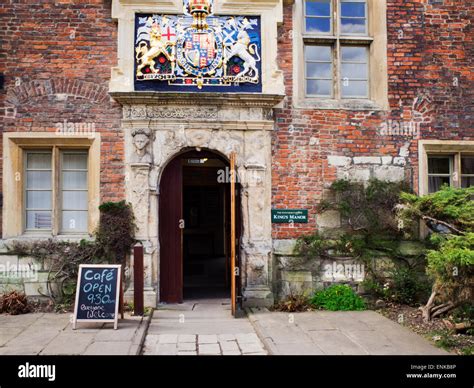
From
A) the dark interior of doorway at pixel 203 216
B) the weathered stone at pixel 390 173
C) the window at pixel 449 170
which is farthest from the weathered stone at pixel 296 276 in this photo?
the dark interior of doorway at pixel 203 216

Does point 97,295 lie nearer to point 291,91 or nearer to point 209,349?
point 209,349

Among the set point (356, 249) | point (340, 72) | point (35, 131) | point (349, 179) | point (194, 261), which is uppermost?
point (340, 72)

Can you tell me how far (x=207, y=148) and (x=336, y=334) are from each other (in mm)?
3876

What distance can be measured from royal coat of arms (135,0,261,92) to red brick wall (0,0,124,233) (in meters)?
0.63

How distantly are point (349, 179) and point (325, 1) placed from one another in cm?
352

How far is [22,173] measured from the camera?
826cm

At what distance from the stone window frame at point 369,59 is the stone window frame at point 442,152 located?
1098 mm

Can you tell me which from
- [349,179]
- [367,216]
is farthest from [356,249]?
[349,179]

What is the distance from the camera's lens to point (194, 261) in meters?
15.0

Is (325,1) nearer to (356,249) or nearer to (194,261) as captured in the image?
(356,249)

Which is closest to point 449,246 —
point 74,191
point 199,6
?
point 199,6

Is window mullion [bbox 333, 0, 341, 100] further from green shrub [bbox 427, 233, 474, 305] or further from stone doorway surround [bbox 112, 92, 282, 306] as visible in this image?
green shrub [bbox 427, 233, 474, 305]

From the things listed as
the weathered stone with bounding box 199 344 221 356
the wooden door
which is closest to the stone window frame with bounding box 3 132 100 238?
the wooden door

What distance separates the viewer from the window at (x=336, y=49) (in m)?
8.85
